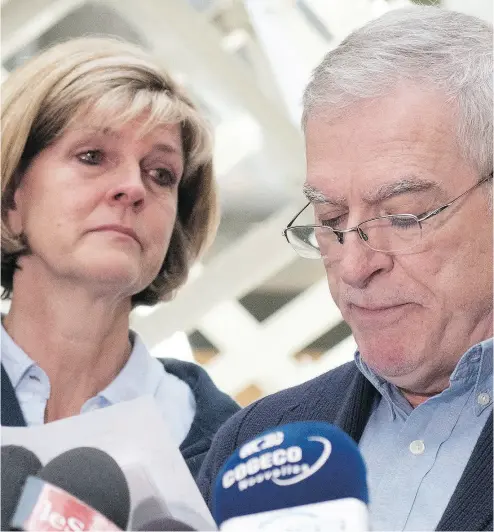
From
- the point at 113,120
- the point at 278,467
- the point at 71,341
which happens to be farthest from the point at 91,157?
the point at 278,467

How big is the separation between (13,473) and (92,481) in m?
0.06

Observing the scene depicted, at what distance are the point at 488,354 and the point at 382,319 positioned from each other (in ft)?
0.37

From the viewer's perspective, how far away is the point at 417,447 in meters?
0.90

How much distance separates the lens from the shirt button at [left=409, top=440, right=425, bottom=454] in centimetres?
90

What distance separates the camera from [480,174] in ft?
3.01

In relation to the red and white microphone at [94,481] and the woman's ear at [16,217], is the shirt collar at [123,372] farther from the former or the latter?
the red and white microphone at [94,481]

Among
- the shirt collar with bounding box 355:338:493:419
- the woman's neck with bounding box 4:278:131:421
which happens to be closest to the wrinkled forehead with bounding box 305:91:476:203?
the shirt collar with bounding box 355:338:493:419

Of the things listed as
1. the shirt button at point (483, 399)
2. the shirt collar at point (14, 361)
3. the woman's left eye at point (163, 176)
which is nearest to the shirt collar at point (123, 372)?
the shirt collar at point (14, 361)

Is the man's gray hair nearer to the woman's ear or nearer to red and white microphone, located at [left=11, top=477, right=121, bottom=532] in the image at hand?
red and white microphone, located at [left=11, top=477, right=121, bottom=532]

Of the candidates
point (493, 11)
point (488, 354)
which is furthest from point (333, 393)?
point (493, 11)

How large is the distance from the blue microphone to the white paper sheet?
0.07 m

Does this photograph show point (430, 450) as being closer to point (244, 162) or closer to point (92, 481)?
point (92, 481)

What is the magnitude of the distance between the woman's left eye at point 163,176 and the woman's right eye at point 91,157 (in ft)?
0.27

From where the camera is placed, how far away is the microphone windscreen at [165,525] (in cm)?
63
